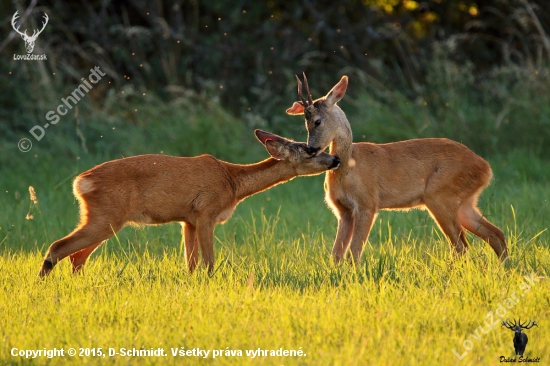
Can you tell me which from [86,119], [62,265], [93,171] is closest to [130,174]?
[93,171]

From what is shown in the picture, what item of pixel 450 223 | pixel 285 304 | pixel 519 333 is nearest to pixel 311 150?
pixel 450 223

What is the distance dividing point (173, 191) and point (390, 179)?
1999mm

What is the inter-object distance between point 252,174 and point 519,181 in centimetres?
456

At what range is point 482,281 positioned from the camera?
18.9 ft

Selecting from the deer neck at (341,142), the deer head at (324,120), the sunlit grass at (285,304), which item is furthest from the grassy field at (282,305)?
the deer head at (324,120)

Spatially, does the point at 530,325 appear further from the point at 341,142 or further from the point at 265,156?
the point at 265,156

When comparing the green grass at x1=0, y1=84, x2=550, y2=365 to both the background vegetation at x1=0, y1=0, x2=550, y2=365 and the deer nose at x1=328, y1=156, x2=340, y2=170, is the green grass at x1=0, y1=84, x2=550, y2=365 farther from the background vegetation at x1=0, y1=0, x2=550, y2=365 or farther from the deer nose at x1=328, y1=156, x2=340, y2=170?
the deer nose at x1=328, y1=156, x2=340, y2=170

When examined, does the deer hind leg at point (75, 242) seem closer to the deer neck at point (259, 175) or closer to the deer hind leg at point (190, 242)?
the deer hind leg at point (190, 242)

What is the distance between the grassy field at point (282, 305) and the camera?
15.4 feet

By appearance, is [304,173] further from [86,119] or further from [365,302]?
[86,119]

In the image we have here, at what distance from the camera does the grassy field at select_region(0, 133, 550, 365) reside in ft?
15.4

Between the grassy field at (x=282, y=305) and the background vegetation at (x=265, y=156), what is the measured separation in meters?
0.02

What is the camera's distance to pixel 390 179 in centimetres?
785

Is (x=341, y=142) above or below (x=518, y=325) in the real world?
above
